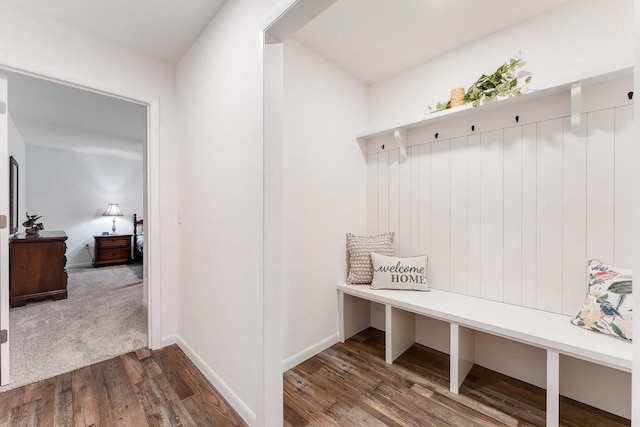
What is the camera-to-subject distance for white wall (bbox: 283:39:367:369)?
2068mm

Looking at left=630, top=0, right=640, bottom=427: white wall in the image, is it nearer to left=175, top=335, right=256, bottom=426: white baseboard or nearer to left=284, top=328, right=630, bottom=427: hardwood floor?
left=284, top=328, right=630, bottom=427: hardwood floor

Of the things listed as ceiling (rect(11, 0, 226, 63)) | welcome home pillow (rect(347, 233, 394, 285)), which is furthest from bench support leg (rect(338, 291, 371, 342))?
ceiling (rect(11, 0, 226, 63))

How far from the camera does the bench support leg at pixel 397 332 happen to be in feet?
6.91

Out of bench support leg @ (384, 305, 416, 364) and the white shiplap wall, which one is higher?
the white shiplap wall

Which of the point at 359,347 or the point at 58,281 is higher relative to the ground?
the point at 58,281

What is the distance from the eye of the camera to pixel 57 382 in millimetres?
1860

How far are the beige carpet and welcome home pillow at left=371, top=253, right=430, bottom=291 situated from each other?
2097 millimetres

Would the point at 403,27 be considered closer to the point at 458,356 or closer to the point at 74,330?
the point at 458,356

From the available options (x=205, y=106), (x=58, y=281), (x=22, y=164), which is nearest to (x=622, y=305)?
(x=205, y=106)

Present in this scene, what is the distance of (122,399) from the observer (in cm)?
169

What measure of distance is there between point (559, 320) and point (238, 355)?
6.22ft

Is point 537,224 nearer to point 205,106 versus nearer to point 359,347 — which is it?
point 359,347

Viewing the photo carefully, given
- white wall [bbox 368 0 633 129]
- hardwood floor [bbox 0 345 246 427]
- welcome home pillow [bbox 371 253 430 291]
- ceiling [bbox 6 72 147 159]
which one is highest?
ceiling [bbox 6 72 147 159]

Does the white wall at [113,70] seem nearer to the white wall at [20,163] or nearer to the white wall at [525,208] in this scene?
the white wall at [525,208]
